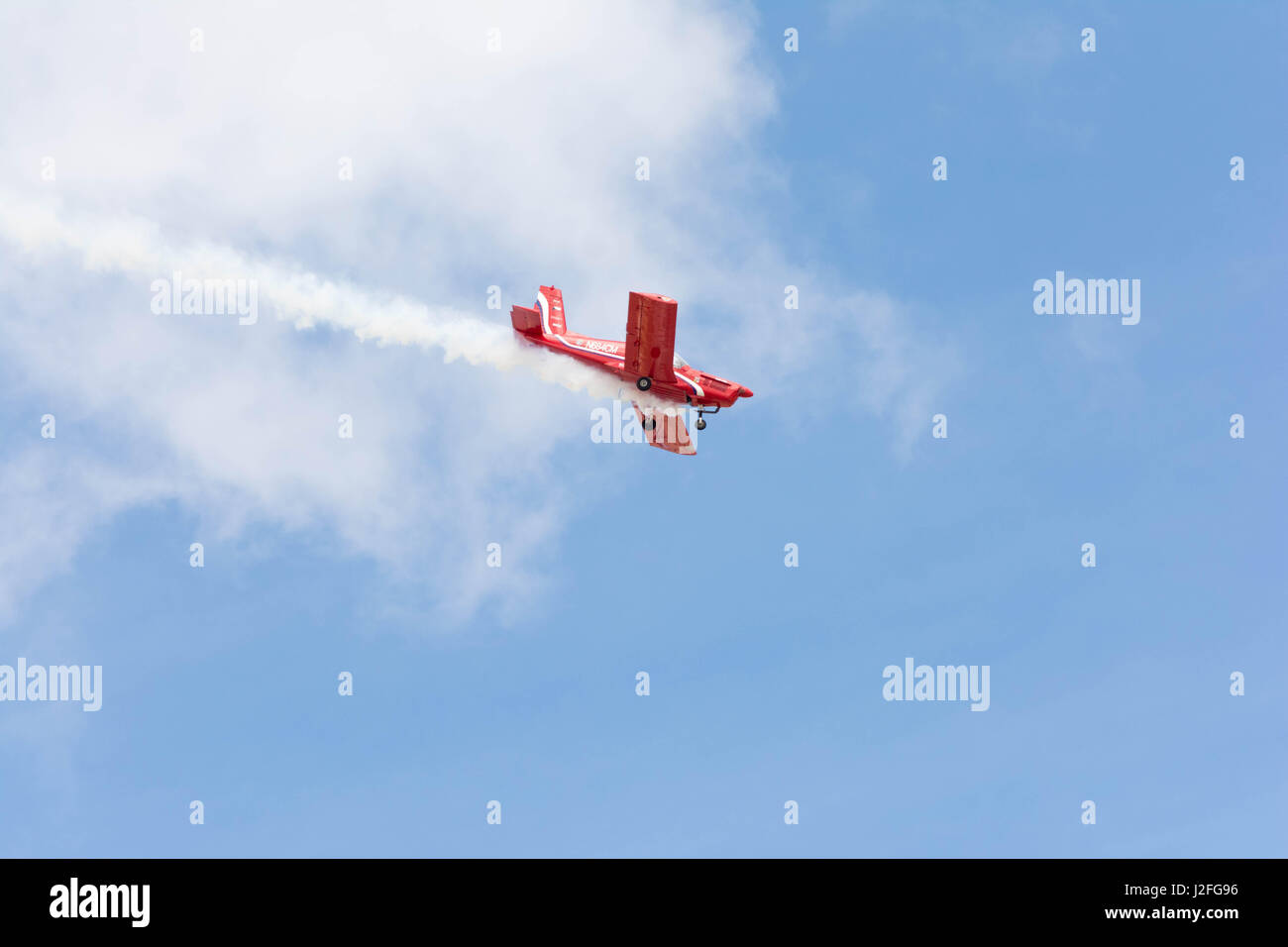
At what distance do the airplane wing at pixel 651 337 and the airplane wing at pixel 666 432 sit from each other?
2157mm

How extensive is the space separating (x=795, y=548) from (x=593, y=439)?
10.1 m

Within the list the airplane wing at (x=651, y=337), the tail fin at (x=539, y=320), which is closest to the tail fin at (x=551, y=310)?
the tail fin at (x=539, y=320)

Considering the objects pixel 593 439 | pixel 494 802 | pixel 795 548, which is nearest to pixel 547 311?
pixel 593 439

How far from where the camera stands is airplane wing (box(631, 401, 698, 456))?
2283 inches

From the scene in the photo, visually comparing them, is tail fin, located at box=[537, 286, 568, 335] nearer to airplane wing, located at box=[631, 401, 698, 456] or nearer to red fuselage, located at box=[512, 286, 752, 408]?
red fuselage, located at box=[512, 286, 752, 408]

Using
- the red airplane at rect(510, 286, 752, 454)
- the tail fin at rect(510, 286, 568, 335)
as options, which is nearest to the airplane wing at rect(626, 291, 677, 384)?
the red airplane at rect(510, 286, 752, 454)

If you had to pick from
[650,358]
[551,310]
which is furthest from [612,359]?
[551,310]

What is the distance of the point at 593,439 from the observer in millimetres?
55031

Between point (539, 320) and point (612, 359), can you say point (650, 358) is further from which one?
point (539, 320)

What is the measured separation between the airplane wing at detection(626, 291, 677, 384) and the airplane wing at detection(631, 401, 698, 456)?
216 centimetres

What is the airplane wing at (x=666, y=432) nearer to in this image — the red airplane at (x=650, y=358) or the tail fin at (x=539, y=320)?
the red airplane at (x=650, y=358)

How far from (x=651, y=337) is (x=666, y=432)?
495cm

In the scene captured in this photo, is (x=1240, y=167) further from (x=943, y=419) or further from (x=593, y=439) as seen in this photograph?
(x=593, y=439)
